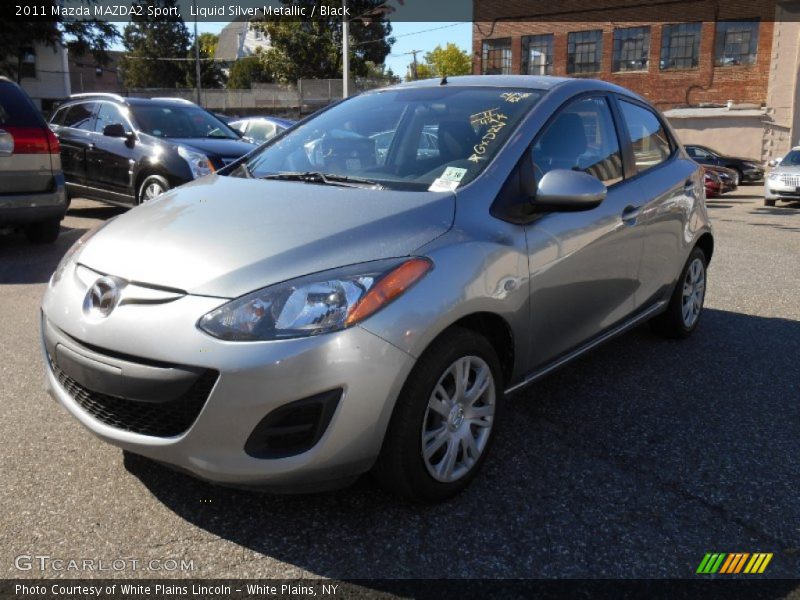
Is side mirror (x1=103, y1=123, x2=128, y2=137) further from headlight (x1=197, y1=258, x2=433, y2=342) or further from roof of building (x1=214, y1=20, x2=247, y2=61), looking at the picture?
roof of building (x1=214, y1=20, x2=247, y2=61)

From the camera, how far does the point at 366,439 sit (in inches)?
98.7

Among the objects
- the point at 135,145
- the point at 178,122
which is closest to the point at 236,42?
the point at 178,122

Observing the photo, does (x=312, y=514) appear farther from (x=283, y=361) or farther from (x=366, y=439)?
(x=283, y=361)

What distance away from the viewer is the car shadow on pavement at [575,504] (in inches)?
101

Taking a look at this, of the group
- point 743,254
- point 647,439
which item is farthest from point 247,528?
point 743,254

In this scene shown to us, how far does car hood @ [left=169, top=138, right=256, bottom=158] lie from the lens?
29.0 feet

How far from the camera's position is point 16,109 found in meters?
7.40

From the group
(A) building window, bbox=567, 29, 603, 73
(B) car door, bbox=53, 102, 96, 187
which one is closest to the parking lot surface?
(B) car door, bbox=53, 102, 96, 187

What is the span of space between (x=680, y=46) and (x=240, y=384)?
34873 mm

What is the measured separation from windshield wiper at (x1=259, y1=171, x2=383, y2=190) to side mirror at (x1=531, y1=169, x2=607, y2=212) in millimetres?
694

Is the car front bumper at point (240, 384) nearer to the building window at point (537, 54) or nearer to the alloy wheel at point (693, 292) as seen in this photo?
the alloy wheel at point (693, 292)

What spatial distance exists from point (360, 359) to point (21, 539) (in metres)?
1.37

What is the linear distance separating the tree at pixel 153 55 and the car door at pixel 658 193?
72230mm

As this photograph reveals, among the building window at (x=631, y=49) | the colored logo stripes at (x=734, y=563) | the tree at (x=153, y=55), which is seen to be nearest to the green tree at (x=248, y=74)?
the tree at (x=153, y=55)
